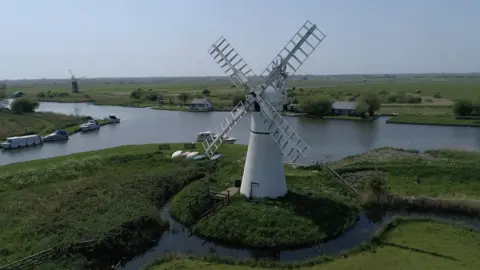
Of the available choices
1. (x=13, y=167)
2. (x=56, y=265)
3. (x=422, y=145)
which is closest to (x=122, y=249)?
(x=56, y=265)

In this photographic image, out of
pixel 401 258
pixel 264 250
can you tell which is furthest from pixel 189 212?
pixel 401 258

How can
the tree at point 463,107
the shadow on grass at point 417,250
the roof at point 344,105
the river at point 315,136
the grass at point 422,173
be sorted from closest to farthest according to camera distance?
the shadow on grass at point 417,250 → the grass at point 422,173 → the river at point 315,136 → the tree at point 463,107 → the roof at point 344,105

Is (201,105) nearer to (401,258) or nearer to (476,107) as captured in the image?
(476,107)

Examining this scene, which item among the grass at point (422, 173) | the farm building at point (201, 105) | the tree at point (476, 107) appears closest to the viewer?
the grass at point (422, 173)

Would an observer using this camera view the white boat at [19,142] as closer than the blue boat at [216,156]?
No

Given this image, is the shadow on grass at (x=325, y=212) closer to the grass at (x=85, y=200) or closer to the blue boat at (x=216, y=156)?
the grass at (x=85, y=200)

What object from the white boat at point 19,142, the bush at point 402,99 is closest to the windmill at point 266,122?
the white boat at point 19,142

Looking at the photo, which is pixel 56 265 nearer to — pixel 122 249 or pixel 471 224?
pixel 122 249
